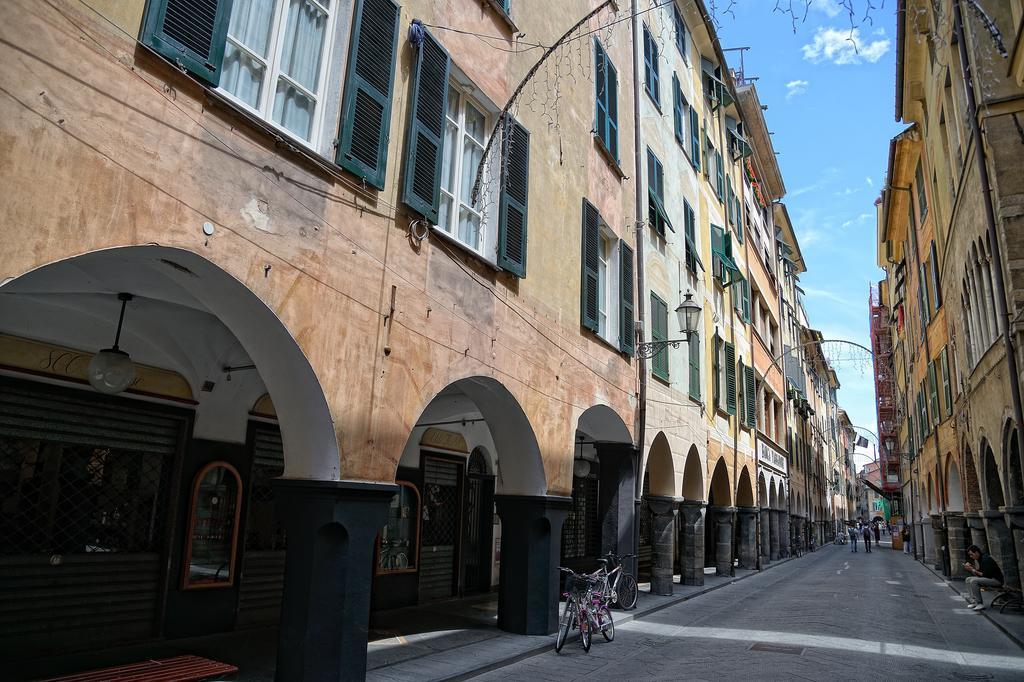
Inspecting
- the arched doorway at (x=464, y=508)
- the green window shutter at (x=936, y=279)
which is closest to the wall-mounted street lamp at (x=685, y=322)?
the arched doorway at (x=464, y=508)

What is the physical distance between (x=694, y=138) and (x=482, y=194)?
13676 mm

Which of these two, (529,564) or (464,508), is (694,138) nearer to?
(464,508)

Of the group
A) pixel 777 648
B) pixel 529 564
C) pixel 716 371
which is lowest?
pixel 777 648

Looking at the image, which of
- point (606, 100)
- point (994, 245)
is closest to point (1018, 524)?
point (994, 245)

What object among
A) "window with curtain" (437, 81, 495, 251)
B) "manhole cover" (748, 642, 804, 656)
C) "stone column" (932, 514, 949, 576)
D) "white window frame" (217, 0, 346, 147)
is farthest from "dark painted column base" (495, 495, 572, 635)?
"stone column" (932, 514, 949, 576)

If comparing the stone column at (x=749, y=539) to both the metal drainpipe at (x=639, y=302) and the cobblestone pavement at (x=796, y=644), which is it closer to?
the cobblestone pavement at (x=796, y=644)

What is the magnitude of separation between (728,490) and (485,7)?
16.8 m

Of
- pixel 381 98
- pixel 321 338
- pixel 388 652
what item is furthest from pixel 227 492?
pixel 381 98

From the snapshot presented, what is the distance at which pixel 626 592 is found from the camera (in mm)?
13719

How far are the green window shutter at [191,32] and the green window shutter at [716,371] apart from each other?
1718cm

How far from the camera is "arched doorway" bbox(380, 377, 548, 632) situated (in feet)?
33.1

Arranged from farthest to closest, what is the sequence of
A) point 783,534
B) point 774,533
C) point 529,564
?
1. point 783,534
2. point 774,533
3. point 529,564

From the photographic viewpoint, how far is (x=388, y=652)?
28.7ft

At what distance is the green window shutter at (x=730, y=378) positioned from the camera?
21.6 m
